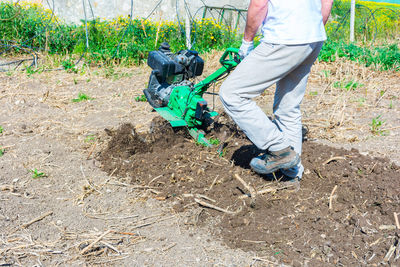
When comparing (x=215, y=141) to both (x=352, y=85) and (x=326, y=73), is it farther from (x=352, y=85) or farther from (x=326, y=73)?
(x=326, y=73)

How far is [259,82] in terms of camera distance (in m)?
2.94

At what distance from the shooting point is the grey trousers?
2854mm

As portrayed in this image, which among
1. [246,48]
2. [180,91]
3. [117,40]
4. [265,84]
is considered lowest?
[180,91]

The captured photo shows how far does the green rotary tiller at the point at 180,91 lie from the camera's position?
4.17m

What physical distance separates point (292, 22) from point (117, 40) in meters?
6.15

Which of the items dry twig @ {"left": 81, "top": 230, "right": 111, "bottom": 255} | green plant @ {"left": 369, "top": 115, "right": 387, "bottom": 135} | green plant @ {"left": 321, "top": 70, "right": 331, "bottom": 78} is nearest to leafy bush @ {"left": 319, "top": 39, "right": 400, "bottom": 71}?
green plant @ {"left": 321, "top": 70, "right": 331, "bottom": 78}

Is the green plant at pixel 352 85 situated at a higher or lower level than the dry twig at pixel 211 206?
higher

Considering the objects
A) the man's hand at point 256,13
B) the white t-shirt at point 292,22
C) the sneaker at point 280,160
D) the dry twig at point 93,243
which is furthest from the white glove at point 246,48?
the dry twig at point 93,243

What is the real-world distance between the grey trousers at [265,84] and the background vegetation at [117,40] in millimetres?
4415

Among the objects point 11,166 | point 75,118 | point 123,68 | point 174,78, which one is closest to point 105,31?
Result: point 123,68

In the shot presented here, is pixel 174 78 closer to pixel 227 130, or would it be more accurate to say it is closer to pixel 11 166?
pixel 227 130

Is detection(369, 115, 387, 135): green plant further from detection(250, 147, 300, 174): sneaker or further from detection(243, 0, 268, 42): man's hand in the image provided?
detection(243, 0, 268, 42): man's hand

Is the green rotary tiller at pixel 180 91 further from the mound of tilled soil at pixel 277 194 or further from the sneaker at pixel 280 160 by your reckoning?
the sneaker at pixel 280 160

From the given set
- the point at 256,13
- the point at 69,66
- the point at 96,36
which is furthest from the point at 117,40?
the point at 256,13
